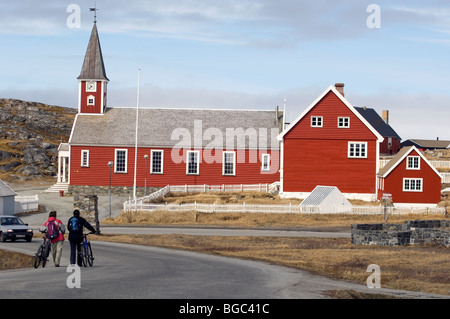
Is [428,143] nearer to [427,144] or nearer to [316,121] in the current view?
[427,144]

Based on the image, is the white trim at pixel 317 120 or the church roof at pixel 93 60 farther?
the church roof at pixel 93 60

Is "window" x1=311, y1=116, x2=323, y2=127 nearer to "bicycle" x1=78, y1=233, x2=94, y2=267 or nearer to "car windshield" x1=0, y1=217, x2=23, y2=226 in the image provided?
"car windshield" x1=0, y1=217, x2=23, y2=226

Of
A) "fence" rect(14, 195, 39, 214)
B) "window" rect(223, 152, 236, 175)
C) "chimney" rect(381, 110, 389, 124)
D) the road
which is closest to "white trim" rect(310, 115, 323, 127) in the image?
"window" rect(223, 152, 236, 175)

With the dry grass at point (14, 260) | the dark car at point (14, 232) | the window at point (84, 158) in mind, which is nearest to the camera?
the dry grass at point (14, 260)

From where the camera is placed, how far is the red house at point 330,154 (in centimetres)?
6266

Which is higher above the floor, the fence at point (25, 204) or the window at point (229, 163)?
the window at point (229, 163)

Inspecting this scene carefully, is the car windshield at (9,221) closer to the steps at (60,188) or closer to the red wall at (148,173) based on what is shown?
the red wall at (148,173)

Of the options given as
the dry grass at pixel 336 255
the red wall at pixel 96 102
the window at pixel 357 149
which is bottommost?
the dry grass at pixel 336 255

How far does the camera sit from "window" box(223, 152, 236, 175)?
71.1 metres

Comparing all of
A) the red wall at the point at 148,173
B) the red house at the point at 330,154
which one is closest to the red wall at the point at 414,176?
the red house at the point at 330,154

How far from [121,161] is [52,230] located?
154 ft

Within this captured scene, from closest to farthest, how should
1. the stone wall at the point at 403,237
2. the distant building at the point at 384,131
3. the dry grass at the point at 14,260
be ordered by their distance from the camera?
the dry grass at the point at 14,260, the stone wall at the point at 403,237, the distant building at the point at 384,131

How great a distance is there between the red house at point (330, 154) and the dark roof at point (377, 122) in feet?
130

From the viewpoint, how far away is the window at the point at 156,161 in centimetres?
7075
